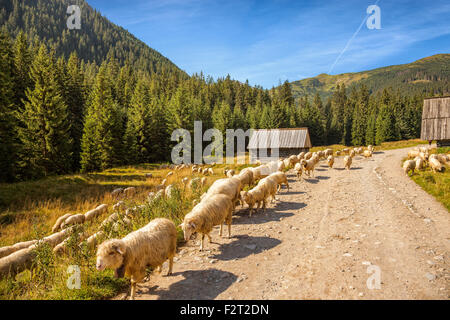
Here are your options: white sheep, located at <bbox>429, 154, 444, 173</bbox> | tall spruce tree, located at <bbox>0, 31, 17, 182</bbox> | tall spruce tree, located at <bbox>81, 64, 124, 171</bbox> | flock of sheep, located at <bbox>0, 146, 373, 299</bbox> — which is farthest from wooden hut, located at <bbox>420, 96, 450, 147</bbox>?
tall spruce tree, located at <bbox>0, 31, 17, 182</bbox>

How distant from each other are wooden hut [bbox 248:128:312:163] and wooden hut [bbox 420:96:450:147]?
17022mm

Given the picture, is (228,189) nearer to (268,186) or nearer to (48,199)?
(268,186)

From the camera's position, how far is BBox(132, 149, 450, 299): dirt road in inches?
218

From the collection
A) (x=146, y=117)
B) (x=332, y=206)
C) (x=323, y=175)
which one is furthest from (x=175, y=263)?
(x=146, y=117)

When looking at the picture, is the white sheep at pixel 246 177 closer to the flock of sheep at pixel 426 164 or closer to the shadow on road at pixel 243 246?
the shadow on road at pixel 243 246

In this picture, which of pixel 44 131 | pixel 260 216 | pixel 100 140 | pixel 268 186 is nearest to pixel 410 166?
pixel 268 186

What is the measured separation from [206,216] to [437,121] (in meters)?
42.1

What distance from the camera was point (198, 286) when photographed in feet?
19.4

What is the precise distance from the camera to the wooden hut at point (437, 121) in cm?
3371

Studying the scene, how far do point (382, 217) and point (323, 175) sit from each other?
11.9 metres

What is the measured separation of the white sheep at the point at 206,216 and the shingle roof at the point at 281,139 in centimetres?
3388

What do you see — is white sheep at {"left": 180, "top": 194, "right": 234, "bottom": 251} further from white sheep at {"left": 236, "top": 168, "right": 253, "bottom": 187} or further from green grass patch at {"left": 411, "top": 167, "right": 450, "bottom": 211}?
green grass patch at {"left": 411, "top": 167, "right": 450, "bottom": 211}
